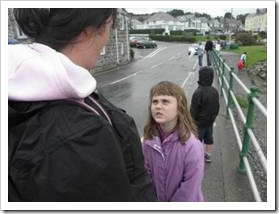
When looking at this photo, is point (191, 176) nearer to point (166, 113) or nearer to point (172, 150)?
point (172, 150)

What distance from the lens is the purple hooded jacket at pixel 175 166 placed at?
1961mm

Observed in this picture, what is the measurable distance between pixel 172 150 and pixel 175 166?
10 cm

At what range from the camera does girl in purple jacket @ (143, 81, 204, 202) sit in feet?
6.45

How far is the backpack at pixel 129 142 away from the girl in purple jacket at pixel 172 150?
1.04m

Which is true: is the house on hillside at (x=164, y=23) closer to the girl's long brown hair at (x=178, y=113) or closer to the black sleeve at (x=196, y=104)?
the black sleeve at (x=196, y=104)

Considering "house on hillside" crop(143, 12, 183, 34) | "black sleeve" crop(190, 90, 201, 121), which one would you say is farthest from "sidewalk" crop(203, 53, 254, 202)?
"house on hillside" crop(143, 12, 183, 34)

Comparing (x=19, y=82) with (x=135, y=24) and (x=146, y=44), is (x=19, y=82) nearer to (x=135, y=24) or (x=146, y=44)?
(x=146, y=44)

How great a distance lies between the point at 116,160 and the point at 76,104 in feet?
0.56

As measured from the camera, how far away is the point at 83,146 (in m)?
0.76

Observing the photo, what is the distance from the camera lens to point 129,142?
2.85ft

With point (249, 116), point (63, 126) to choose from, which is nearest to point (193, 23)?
point (249, 116)

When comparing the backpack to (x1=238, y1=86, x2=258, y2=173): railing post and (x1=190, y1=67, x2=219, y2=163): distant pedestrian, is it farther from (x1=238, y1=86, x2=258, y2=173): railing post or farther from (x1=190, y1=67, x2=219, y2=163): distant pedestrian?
(x1=190, y1=67, x2=219, y2=163): distant pedestrian

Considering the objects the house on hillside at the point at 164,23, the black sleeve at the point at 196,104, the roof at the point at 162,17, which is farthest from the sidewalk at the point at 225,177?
the roof at the point at 162,17

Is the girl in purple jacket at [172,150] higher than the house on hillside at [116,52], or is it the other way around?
the house on hillside at [116,52]
